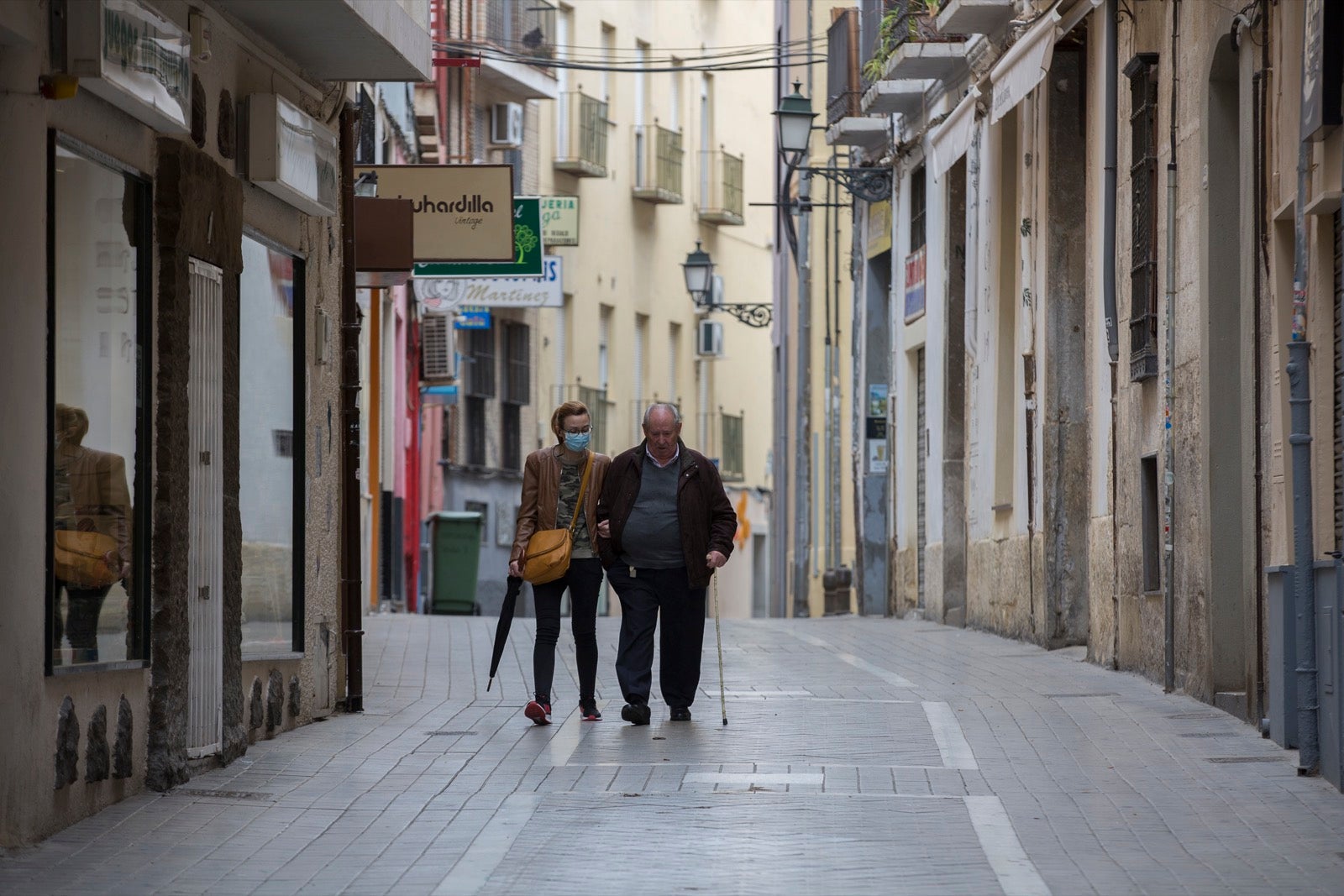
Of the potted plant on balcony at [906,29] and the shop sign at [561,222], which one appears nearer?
the potted plant on balcony at [906,29]

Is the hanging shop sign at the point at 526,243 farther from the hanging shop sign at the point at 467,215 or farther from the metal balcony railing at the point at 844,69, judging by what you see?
the metal balcony railing at the point at 844,69

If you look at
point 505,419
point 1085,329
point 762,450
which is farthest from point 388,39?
point 762,450

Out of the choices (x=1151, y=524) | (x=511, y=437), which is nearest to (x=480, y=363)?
(x=511, y=437)

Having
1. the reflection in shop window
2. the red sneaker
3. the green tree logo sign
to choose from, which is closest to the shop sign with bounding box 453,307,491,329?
the green tree logo sign

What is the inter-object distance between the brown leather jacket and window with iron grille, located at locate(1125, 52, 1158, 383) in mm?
4856

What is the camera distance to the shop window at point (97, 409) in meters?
9.52

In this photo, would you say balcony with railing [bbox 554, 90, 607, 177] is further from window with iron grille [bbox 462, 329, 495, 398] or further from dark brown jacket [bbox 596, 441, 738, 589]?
dark brown jacket [bbox 596, 441, 738, 589]

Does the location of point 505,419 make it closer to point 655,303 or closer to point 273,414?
point 655,303

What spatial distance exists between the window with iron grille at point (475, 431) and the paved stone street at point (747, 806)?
24.1 meters

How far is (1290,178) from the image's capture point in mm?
12430

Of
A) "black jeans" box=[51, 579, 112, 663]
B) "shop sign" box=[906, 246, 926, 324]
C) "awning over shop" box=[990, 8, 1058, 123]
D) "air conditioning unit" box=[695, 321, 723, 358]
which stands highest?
"awning over shop" box=[990, 8, 1058, 123]

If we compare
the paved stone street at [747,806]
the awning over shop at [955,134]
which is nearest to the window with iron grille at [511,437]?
the awning over shop at [955,134]

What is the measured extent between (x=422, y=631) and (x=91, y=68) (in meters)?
13.5

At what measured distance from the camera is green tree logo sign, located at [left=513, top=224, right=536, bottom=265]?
24.7 m
